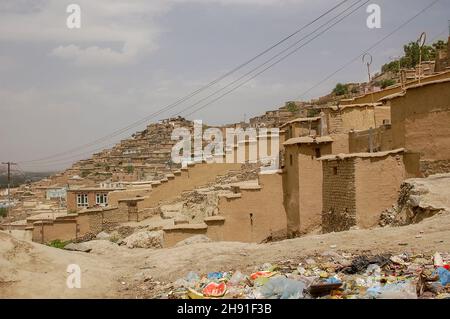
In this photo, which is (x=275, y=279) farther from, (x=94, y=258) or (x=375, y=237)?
(x=94, y=258)

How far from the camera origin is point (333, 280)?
6.46m

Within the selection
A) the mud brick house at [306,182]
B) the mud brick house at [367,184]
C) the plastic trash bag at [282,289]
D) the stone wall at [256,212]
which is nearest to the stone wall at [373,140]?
the mud brick house at [306,182]

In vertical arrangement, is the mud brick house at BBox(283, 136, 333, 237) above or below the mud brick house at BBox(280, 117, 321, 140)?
below

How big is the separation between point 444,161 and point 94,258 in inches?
315

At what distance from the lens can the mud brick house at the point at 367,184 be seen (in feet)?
37.1

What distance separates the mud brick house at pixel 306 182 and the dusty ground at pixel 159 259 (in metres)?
3.47

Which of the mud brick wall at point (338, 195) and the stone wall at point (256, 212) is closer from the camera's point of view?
the mud brick wall at point (338, 195)

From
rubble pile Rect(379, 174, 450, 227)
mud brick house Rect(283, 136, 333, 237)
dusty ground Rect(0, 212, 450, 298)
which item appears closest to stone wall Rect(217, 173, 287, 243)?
mud brick house Rect(283, 136, 333, 237)

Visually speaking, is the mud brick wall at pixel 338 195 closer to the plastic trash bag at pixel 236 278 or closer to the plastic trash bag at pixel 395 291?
the plastic trash bag at pixel 236 278

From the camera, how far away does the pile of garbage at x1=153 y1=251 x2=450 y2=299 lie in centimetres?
601

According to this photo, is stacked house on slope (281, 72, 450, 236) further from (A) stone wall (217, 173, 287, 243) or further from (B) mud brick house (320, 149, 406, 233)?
(A) stone wall (217, 173, 287, 243)

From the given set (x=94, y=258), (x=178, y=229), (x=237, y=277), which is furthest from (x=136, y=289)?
(x=178, y=229)

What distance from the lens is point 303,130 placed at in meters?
17.6

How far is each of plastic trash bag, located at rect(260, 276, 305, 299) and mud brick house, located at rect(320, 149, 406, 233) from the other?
5353 millimetres
